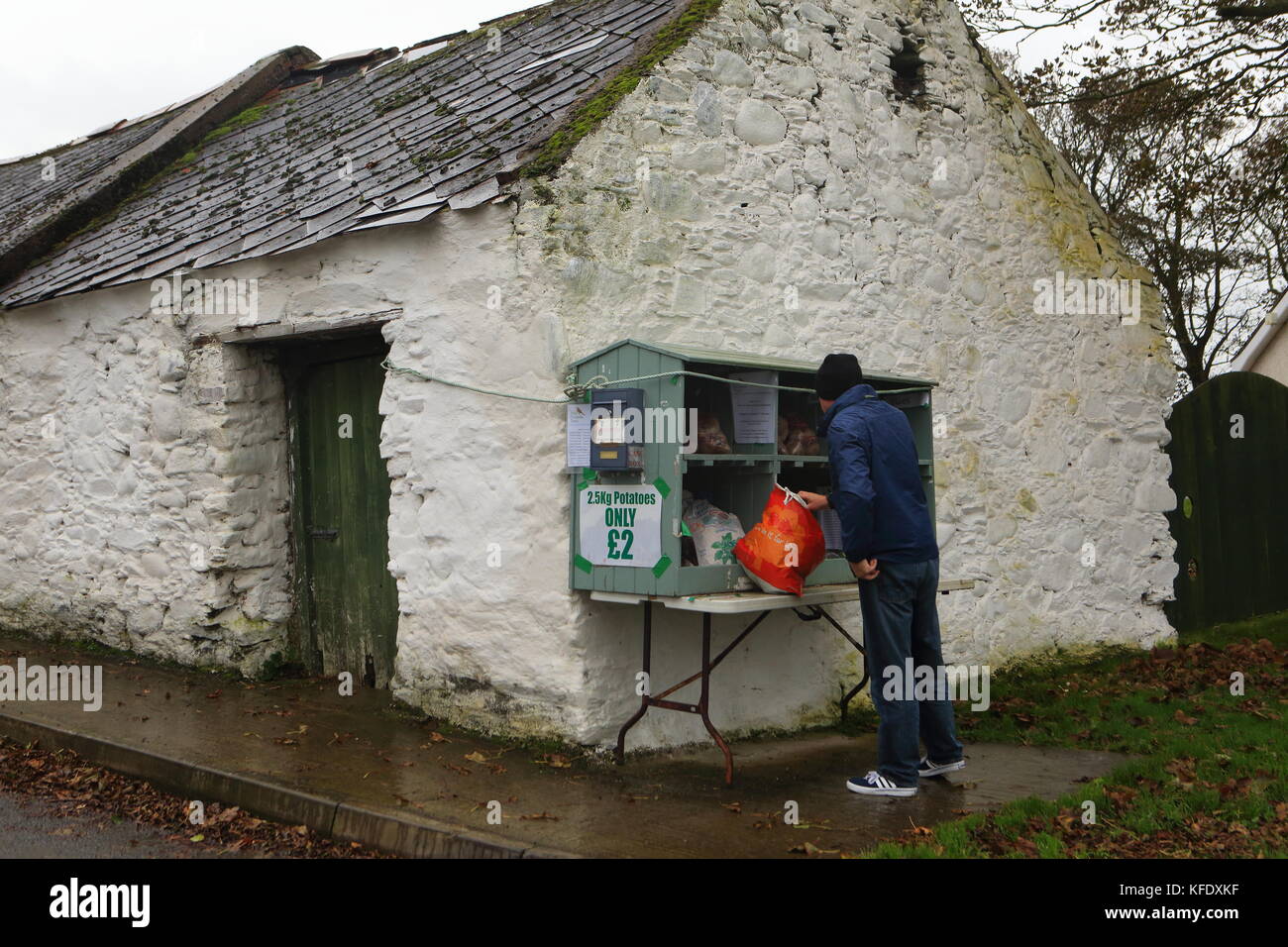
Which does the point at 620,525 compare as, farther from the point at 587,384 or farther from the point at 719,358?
the point at 719,358

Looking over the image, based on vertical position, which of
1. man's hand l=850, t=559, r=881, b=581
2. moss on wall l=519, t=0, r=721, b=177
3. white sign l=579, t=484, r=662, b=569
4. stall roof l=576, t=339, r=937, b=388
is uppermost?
moss on wall l=519, t=0, r=721, b=177

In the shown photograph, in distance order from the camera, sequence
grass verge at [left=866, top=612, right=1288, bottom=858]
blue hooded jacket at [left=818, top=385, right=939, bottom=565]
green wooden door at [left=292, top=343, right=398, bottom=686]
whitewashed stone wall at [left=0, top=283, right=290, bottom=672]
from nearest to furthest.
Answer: grass verge at [left=866, top=612, right=1288, bottom=858], blue hooded jacket at [left=818, top=385, right=939, bottom=565], green wooden door at [left=292, top=343, right=398, bottom=686], whitewashed stone wall at [left=0, top=283, right=290, bottom=672]

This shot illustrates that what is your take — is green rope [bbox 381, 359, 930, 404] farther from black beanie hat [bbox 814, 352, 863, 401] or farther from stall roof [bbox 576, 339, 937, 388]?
black beanie hat [bbox 814, 352, 863, 401]

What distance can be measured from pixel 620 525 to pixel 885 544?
1.22 meters

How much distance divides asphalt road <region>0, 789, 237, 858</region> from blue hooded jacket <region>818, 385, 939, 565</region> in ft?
10.1

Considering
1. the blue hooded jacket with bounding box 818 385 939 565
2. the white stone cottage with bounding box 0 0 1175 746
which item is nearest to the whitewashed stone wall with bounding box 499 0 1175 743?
the white stone cottage with bounding box 0 0 1175 746

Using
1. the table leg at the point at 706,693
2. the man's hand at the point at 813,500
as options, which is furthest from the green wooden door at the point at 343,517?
the man's hand at the point at 813,500

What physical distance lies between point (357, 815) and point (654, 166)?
3568 millimetres

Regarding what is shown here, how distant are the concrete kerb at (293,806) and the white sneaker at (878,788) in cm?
157

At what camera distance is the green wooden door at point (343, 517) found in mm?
7156

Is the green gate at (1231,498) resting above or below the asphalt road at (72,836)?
above

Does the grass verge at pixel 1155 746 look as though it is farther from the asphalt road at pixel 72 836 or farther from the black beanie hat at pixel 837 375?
the asphalt road at pixel 72 836

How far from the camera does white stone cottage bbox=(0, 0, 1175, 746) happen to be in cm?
588
